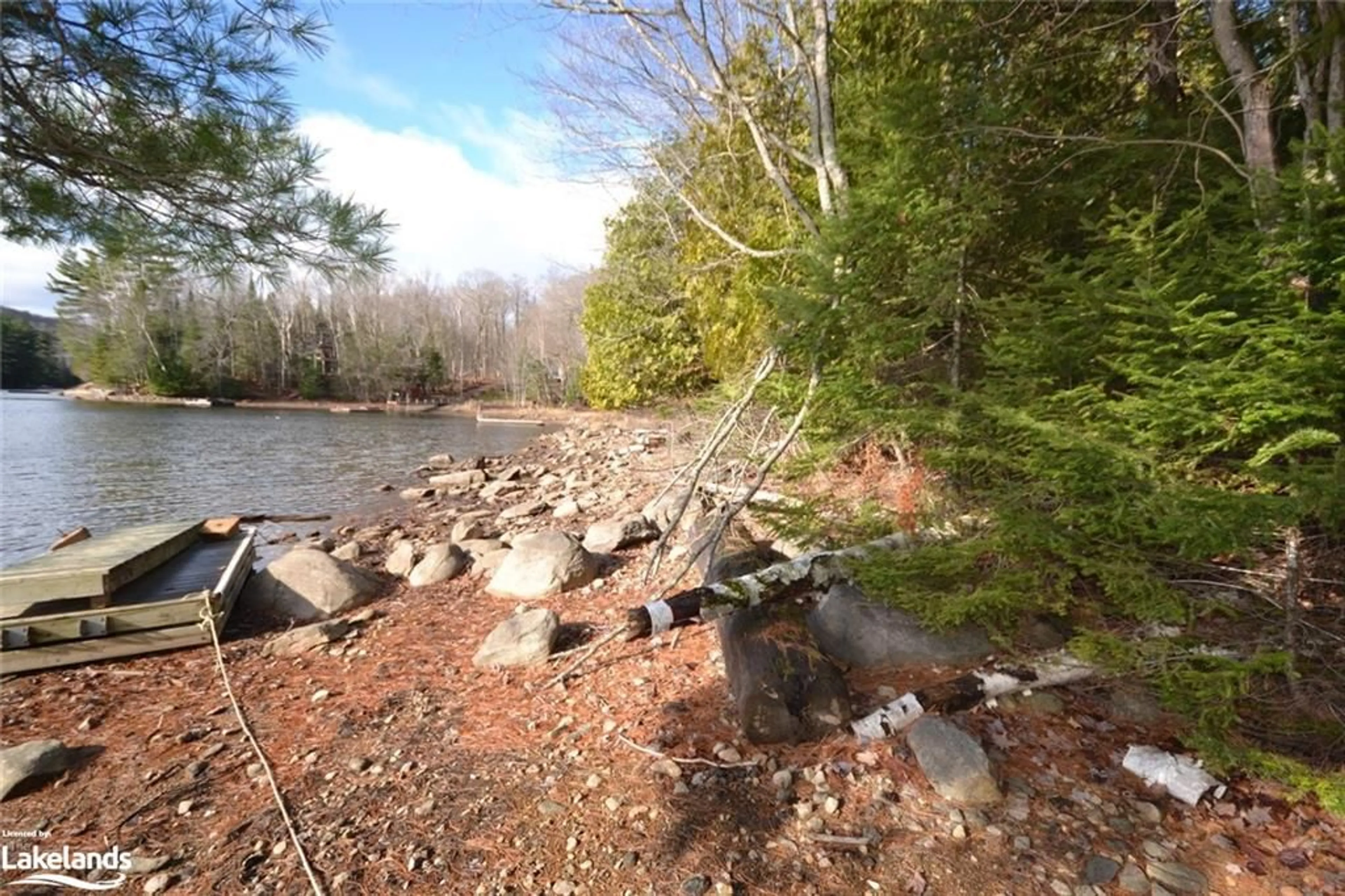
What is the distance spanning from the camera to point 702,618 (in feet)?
12.0

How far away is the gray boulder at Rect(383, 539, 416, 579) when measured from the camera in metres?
6.32

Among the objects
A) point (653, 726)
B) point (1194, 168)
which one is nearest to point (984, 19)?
point (1194, 168)

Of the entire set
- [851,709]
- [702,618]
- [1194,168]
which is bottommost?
[851,709]

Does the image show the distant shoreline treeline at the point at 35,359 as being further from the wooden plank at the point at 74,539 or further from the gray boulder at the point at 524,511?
the gray boulder at the point at 524,511

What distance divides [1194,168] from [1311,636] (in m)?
2.52

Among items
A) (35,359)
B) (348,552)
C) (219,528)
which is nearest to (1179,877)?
(348,552)

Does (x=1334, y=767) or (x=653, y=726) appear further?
(x=653, y=726)

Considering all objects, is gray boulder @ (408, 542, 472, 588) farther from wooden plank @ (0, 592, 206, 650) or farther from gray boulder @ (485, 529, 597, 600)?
wooden plank @ (0, 592, 206, 650)

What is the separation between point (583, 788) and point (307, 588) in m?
4.18

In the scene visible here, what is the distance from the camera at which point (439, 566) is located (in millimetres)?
6145

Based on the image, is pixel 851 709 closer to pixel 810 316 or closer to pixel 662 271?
pixel 810 316

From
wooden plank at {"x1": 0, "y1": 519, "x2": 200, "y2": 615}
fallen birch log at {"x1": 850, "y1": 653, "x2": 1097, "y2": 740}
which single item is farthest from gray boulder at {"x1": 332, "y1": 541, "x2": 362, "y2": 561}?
fallen birch log at {"x1": 850, "y1": 653, "x2": 1097, "y2": 740}

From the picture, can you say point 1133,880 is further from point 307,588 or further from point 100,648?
point 100,648

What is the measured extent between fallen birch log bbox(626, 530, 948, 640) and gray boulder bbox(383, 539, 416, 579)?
378cm
